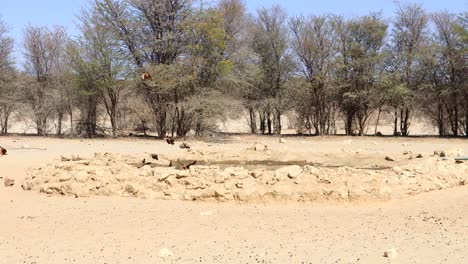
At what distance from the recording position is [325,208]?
1085cm

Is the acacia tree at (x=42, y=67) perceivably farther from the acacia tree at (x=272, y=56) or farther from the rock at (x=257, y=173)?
the rock at (x=257, y=173)

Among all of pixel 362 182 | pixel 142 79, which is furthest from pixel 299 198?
A: pixel 142 79

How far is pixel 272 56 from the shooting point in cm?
3366

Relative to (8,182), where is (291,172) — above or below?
above

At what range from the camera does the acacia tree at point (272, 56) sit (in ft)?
109

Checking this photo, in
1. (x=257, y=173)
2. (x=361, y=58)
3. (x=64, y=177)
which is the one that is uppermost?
(x=361, y=58)

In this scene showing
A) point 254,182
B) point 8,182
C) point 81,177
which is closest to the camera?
point 254,182

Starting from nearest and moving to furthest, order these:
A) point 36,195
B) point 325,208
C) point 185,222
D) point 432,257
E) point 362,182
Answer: point 432,257
point 185,222
point 325,208
point 362,182
point 36,195

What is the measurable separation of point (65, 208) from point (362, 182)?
6162 mm

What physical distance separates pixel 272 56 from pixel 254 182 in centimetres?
2252

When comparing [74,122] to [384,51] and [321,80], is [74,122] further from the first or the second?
[384,51]

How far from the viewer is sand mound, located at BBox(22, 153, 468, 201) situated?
453 inches

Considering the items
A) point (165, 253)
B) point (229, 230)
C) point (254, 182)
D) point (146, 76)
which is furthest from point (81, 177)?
point (146, 76)

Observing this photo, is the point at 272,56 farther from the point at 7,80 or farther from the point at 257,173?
the point at 257,173
